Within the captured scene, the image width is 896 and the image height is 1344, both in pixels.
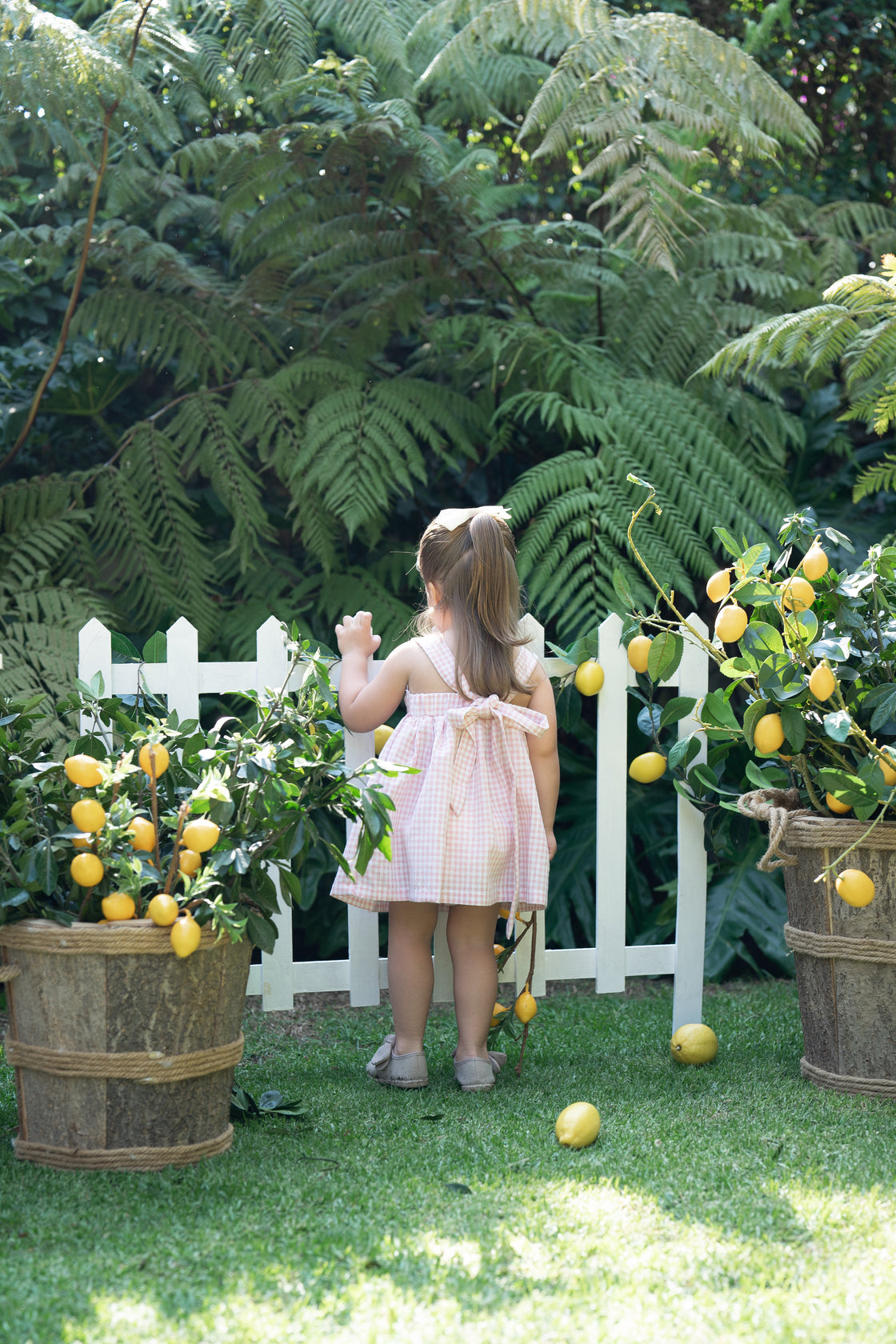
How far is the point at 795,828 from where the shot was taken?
2240 mm

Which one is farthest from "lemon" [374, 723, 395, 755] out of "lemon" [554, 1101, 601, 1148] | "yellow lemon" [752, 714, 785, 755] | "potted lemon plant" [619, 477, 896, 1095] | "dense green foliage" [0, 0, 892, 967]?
"lemon" [554, 1101, 601, 1148]

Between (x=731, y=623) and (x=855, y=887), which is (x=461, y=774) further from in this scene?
(x=855, y=887)

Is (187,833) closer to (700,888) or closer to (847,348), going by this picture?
(700,888)

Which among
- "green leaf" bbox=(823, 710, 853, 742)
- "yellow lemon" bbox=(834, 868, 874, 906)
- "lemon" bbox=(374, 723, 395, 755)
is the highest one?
"green leaf" bbox=(823, 710, 853, 742)

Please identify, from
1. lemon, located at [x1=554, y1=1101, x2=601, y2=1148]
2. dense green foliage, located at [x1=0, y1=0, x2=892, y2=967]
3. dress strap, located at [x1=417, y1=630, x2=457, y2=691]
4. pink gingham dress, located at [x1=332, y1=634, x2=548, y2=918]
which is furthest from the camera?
dense green foliage, located at [x1=0, y1=0, x2=892, y2=967]

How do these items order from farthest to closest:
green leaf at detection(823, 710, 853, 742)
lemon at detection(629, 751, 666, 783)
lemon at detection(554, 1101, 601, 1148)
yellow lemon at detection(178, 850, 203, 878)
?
lemon at detection(629, 751, 666, 783), green leaf at detection(823, 710, 853, 742), lemon at detection(554, 1101, 601, 1148), yellow lemon at detection(178, 850, 203, 878)

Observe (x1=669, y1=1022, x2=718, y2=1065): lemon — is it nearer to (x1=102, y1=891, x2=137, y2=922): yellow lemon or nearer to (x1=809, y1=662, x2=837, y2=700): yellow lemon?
(x1=809, y1=662, x2=837, y2=700): yellow lemon

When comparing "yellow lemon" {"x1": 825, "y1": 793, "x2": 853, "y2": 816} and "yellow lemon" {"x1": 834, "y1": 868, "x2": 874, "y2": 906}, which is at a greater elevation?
"yellow lemon" {"x1": 825, "y1": 793, "x2": 853, "y2": 816}

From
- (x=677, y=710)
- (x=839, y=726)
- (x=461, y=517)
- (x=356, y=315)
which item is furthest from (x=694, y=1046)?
(x=356, y=315)

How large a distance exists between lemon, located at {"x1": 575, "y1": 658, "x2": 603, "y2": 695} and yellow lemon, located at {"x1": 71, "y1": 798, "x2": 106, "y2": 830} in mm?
1227

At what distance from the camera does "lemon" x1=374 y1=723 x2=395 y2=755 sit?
2561mm

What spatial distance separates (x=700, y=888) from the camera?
267 centimetres

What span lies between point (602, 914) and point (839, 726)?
2.86 feet

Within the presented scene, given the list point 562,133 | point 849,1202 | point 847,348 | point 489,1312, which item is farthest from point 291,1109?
point 562,133
